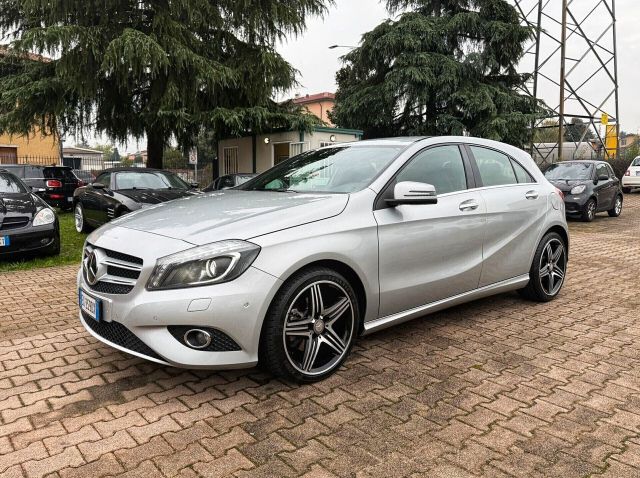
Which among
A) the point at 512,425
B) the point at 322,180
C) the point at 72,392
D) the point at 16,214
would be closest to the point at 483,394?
the point at 512,425

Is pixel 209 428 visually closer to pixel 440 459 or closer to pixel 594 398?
pixel 440 459

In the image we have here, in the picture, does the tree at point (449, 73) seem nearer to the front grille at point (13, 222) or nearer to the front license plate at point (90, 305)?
the front grille at point (13, 222)

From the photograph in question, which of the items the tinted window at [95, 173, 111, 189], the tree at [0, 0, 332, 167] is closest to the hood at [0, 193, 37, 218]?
the tinted window at [95, 173, 111, 189]

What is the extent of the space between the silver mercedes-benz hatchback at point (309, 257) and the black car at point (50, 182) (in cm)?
1234

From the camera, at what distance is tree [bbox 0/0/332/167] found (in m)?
13.4

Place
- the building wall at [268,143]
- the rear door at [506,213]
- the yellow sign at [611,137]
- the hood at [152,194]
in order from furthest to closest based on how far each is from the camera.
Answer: the yellow sign at [611,137], the building wall at [268,143], the hood at [152,194], the rear door at [506,213]

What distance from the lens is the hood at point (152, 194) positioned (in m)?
9.21

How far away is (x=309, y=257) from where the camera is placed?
3.07 meters

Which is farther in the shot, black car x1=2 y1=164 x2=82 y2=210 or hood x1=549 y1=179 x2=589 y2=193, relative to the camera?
black car x1=2 y1=164 x2=82 y2=210

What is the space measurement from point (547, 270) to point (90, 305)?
13.6 feet

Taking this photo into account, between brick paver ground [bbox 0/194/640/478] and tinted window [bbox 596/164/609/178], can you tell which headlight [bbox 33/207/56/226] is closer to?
brick paver ground [bbox 0/194/640/478]

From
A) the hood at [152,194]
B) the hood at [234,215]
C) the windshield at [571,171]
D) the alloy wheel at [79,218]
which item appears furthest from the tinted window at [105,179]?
the windshield at [571,171]

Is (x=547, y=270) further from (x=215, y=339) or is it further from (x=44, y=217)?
(x=44, y=217)

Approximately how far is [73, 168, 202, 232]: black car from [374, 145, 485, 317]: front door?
20.5 feet
